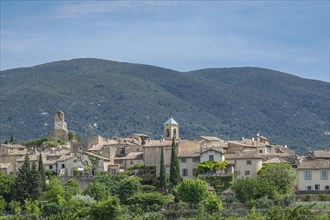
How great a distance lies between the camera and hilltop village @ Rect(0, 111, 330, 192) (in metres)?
101

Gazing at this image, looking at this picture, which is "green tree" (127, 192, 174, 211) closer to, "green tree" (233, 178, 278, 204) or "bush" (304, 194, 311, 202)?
"green tree" (233, 178, 278, 204)

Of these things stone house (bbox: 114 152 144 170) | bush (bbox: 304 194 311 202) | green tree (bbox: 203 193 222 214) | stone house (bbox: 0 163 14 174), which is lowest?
green tree (bbox: 203 193 222 214)

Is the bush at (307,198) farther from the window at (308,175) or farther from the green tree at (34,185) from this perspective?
the green tree at (34,185)

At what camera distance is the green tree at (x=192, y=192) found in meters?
94.6

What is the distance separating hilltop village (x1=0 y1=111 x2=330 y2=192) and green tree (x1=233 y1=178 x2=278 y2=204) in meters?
6.05

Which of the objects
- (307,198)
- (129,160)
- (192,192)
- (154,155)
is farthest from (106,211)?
(129,160)

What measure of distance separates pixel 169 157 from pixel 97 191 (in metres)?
11.4

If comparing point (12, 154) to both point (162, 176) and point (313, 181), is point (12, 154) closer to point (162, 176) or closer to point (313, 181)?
point (162, 176)

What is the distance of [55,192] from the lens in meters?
100

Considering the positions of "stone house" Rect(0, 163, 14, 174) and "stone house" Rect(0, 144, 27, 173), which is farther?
"stone house" Rect(0, 144, 27, 173)

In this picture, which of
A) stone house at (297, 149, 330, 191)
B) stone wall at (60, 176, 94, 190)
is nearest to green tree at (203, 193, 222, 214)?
stone house at (297, 149, 330, 191)

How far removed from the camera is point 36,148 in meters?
134

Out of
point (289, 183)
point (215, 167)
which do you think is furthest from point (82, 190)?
point (289, 183)

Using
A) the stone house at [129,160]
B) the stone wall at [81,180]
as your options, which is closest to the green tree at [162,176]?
the stone house at [129,160]
